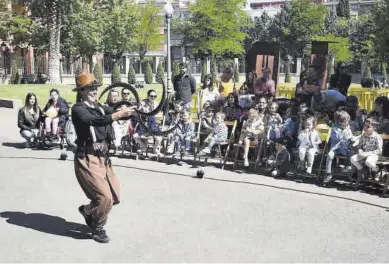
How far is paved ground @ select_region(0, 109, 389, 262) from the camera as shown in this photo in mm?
6227

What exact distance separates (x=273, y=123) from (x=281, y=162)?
84 cm

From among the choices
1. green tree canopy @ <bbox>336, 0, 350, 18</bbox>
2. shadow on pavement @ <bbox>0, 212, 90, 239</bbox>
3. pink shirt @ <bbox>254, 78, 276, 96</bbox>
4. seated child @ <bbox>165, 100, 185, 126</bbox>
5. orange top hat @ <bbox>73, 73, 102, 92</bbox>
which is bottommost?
shadow on pavement @ <bbox>0, 212, 90, 239</bbox>

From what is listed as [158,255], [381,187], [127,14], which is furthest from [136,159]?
[127,14]

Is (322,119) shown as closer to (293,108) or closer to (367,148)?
(293,108)

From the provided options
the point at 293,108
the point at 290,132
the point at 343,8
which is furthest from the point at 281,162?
the point at 343,8

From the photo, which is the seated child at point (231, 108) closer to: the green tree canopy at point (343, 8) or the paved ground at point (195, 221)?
the paved ground at point (195, 221)

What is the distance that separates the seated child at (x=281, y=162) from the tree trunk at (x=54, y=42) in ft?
83.5

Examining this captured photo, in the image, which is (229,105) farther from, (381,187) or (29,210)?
(29,210)

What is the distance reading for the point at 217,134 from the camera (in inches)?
448

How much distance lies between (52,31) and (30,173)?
24159mm

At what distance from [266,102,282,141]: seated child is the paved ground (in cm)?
87

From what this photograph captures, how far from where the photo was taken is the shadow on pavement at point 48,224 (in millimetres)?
6965

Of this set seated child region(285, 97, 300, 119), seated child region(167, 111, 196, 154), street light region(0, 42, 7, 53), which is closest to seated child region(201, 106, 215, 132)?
seated child region(167, 111, 196, 154)

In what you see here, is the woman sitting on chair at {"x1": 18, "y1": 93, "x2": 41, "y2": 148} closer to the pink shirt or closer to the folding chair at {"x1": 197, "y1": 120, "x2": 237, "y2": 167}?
the folding chair at {"x1": 197, "y1": 120, "x2": 237, "y2": 167}
